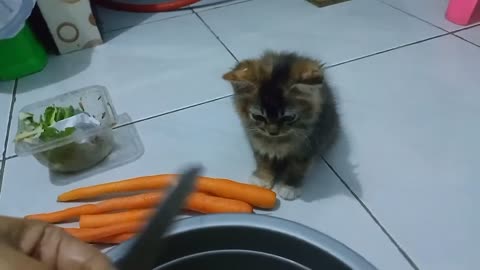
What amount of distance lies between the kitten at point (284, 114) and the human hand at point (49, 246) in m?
0.39

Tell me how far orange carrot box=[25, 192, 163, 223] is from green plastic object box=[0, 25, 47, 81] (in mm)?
612

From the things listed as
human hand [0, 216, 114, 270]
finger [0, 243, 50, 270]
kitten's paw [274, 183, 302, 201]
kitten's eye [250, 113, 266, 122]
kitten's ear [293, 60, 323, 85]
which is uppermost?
finger [0, 243, 50, 270]

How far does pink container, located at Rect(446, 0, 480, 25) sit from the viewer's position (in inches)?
47.2

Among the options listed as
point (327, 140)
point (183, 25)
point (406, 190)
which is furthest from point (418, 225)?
point (183, 25)

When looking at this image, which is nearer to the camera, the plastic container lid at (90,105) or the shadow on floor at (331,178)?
the shadow on floor at (331,178)

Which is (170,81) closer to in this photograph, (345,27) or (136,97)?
(136,97)

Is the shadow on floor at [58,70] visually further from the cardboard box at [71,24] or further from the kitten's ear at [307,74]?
the kitten's ear at [307,74]

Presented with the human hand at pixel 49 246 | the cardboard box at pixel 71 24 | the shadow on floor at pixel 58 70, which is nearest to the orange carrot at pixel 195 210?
the human hand at pixel 49 246

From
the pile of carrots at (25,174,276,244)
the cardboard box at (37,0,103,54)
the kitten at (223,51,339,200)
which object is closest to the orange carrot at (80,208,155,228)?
the pile of carrots at (25,174,276,244)

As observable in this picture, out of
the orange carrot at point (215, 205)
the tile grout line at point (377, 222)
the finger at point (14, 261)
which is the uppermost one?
the finger at point (14, 261)

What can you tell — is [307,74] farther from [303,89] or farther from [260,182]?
[260,182]

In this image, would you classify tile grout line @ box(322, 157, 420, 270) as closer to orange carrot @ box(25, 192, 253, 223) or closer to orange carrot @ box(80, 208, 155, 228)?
orange carrot @ box(25, 192, 253, 223)

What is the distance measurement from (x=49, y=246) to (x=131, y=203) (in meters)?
0.38

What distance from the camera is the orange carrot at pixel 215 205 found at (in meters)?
0.74
